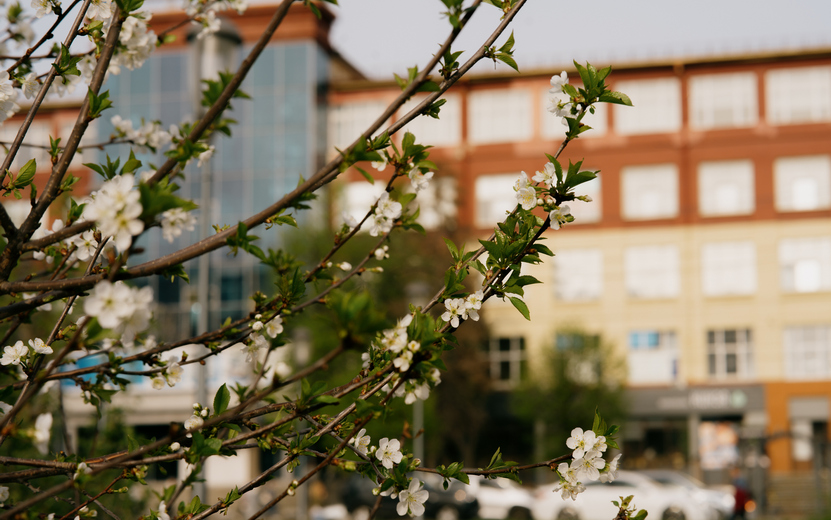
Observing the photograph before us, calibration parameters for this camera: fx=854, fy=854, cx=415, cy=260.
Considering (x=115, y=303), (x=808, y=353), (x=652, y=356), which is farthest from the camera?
(x=652, y=356)

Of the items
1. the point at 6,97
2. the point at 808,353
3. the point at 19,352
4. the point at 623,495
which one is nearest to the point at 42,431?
the point at 19,352

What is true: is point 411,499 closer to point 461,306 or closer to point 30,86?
point 461,306

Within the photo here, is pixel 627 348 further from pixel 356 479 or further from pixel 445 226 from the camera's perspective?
pixel 356 479

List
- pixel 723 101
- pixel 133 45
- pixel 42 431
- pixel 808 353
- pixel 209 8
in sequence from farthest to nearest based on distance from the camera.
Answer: pixel 723 101 < pixel 808 353 < pixel 209 8 < pixel 133 45 < pixel 42 431

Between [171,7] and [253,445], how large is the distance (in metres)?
38.4

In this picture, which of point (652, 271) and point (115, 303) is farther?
point (652, 271)

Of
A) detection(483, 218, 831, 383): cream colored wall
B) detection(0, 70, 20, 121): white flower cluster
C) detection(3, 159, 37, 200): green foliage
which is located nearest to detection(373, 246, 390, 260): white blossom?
detection(3, 159, 37, 200): green foliage

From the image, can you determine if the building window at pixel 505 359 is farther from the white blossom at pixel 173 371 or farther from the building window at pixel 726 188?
the white blossom at pixel 173 371

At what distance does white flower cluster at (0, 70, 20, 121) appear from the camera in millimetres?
3047

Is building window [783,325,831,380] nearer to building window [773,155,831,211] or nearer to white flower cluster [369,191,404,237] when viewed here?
building window [773,155,831,211]

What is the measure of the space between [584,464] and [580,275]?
3800cm

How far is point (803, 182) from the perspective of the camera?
38281 millimetres

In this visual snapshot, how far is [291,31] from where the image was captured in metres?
40.3

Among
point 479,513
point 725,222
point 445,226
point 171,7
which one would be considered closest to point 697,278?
point 725,222
